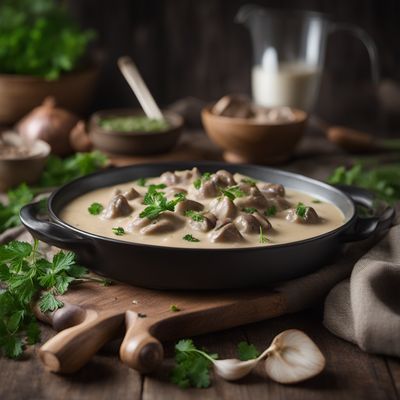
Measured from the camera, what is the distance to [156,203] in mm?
3406

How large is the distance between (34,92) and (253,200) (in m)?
2.97

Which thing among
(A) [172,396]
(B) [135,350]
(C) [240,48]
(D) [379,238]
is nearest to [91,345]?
(B) [135,350]

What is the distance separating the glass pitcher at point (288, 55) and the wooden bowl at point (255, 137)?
21.0 inches

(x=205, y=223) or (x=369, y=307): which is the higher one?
(x=205, y=223)

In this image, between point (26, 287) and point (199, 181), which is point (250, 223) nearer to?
point (199, 181)

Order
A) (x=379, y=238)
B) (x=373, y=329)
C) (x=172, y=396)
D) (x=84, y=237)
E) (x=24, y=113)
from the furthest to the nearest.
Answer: (x=24, y=113), (x=379, y=238), (x=84, y=237), (x=373, y=329), (x=172, y=396)

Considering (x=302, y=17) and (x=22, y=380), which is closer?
(x=22, y=380)

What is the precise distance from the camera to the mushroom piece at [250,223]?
128 inches

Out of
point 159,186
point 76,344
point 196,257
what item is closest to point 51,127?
point 159,186

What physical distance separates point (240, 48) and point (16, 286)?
13.9 ft

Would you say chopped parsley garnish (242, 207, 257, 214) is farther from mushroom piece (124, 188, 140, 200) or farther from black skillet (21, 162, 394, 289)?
mushroom piece (124, 188, 140, 200)

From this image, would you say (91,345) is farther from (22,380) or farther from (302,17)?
(302,17)

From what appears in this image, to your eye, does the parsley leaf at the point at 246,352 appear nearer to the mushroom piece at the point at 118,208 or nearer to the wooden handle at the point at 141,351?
the wooden handle at the point at 141,351

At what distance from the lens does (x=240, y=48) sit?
6.80 m
